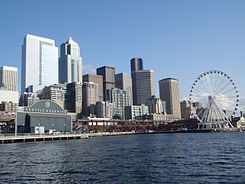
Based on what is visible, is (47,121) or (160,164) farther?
(47,121)

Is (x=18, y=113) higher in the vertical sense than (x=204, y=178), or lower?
higher

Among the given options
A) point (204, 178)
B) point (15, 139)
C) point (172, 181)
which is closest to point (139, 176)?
point (172, 181)

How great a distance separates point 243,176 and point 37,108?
164 m

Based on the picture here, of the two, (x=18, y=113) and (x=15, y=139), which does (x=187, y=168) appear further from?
(x=18, y=113)

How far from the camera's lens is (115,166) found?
4634 cm

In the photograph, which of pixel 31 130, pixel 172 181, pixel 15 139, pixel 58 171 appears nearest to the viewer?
pixel 172 181

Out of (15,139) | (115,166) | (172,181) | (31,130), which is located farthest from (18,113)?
(172,181)

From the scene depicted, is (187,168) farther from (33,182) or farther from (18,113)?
(18,113)

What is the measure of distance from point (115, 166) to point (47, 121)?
→ 152045 mm

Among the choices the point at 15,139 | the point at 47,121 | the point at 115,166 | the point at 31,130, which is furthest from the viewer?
the point at 47,121

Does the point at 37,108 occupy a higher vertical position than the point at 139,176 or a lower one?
higher

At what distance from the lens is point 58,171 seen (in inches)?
1689

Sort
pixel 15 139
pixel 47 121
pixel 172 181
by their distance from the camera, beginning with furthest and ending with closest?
pixel 47 121 < pixel 15 139 < pixel 172 181

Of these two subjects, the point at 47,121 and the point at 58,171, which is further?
the point at 47,121
